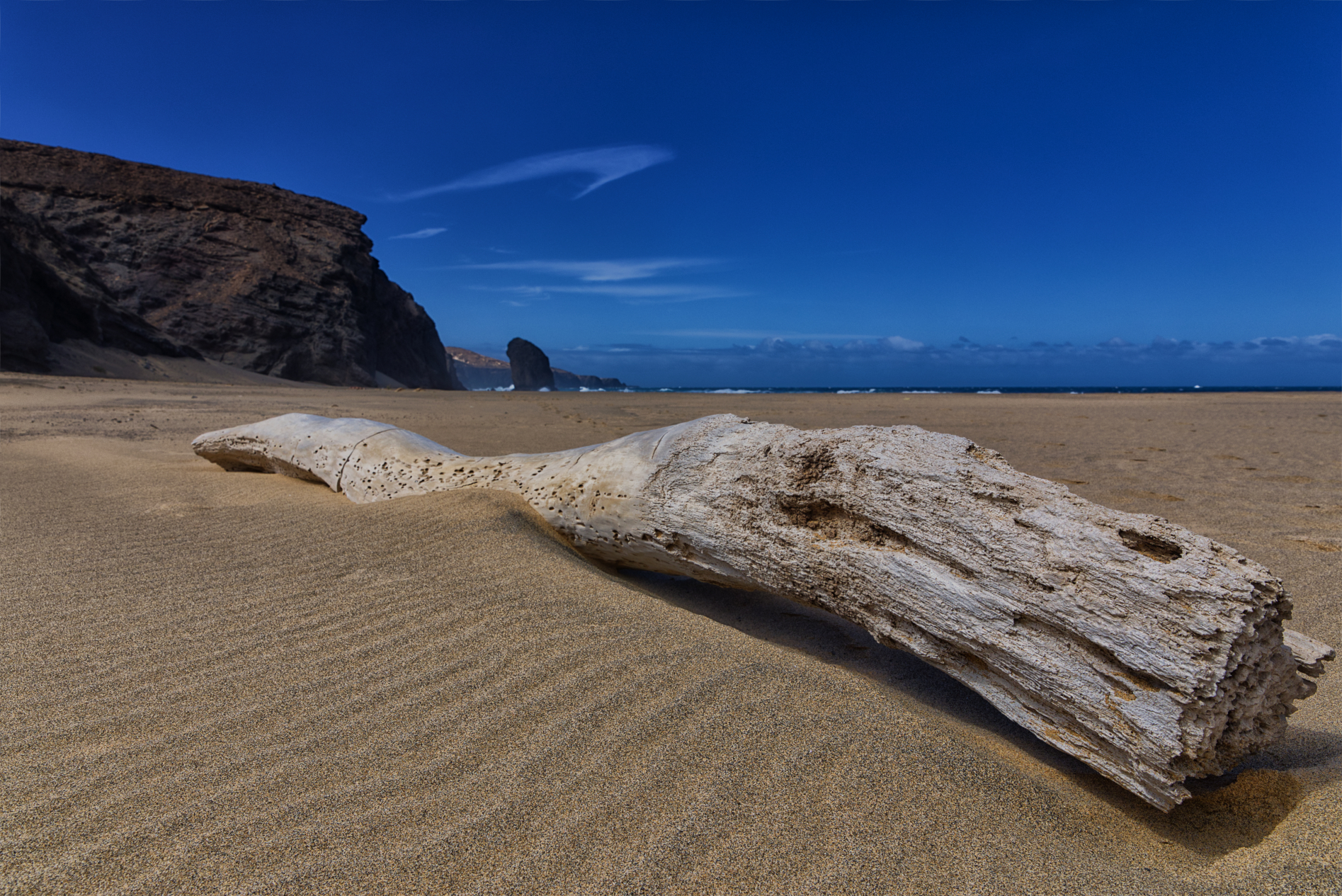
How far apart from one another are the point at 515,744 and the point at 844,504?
143 centimetres

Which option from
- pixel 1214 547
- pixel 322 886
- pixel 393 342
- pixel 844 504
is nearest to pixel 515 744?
pixel 322 886

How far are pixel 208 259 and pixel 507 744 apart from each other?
37.1 metres

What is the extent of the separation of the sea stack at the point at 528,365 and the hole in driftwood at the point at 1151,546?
7396 centimetres

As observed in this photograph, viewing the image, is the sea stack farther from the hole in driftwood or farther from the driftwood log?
the hole in driftwood

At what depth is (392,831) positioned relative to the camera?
1.48 m

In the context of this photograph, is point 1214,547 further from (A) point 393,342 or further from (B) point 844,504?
(A) point 393,342

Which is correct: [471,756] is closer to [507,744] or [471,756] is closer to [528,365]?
[507,744]

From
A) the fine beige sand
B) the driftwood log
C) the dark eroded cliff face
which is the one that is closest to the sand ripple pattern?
the fine beige sand

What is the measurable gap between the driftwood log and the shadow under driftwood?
178mm

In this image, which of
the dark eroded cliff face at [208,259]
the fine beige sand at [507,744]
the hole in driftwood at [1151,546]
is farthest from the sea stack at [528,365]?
the hole in driftwood at [1151,546]

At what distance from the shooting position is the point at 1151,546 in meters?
1.84

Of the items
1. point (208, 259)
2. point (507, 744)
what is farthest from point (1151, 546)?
point (208, 259)

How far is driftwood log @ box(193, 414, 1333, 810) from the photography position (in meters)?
1.63

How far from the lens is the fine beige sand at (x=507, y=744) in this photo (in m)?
1.43
